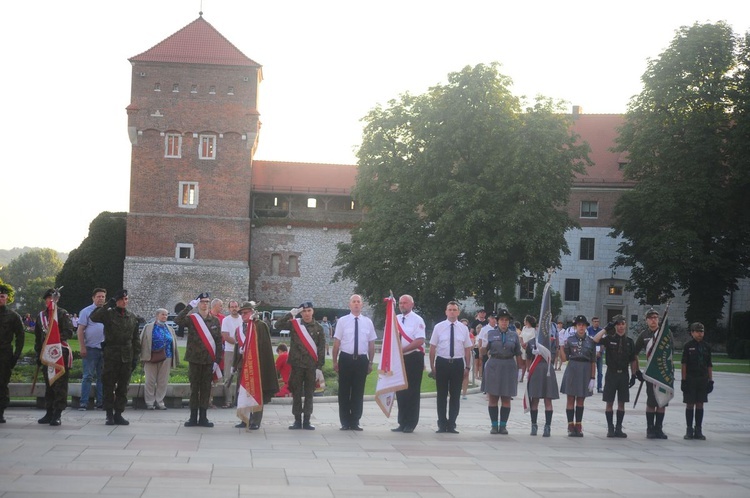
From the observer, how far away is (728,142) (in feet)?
142

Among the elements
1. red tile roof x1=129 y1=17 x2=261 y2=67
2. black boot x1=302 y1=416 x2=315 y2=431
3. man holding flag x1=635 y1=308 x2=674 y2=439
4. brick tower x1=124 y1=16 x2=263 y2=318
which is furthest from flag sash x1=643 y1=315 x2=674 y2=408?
red tile roof x1=129 y1=17 x2=261 y2=67

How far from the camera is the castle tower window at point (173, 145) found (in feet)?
199

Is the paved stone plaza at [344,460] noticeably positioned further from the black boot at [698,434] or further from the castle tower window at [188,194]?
the castle tower window at [188,194]

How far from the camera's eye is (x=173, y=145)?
60.7m

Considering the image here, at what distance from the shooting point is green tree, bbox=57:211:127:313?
63500 mm

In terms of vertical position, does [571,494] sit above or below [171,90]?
below

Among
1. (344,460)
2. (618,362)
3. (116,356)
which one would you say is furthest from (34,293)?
(344,460)

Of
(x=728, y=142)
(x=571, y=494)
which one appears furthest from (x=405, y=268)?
(x=571, y=494)

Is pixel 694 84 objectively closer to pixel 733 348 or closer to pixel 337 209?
pixel 733 348

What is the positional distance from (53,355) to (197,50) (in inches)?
1976

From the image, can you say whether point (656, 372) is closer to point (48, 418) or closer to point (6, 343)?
point (48, 418)

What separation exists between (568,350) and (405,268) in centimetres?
2821

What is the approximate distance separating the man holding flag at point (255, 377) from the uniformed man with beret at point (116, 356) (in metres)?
1.59

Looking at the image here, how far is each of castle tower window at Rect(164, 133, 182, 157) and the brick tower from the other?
61 millimetres
